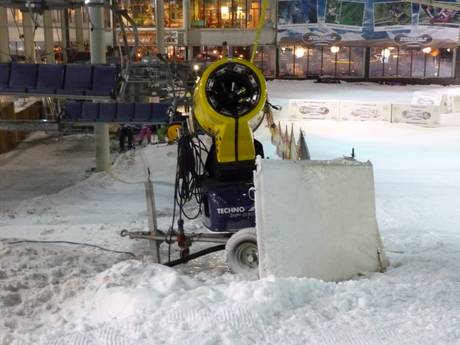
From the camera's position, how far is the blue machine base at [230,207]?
6789mm

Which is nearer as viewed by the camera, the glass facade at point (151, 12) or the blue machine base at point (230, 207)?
the blue machine base at point (230, 207)

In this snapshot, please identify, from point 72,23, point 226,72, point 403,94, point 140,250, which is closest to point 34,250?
point 140,250

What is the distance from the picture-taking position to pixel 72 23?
4903cm

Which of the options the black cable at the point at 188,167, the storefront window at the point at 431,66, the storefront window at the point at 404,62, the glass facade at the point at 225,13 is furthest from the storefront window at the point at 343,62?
the black cable at the point at 188,167

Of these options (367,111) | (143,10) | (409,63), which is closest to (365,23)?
(409,63)

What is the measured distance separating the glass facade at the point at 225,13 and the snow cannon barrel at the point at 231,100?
41287mm

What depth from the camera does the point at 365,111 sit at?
2748 cm

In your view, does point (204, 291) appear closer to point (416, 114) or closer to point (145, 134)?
point (145, 134)

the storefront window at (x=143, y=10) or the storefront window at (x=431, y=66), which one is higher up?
the storefront window at (x=143, y=10)

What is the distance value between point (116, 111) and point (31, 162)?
840 centimetres

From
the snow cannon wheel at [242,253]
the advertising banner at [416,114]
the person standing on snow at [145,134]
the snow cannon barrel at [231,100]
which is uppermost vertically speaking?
the snow cannon barrel at [231,100]

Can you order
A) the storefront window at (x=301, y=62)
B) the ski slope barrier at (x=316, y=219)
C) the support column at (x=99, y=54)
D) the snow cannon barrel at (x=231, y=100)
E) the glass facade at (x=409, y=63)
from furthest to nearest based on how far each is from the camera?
the storefront window at (x=301, y=62) < the glass facade at (x=409, y=63) < the support column at (x=99, y=54) < the snow cannon barrel at (x=231, y=100) < the ski slope barrier at (x=316, y=219)

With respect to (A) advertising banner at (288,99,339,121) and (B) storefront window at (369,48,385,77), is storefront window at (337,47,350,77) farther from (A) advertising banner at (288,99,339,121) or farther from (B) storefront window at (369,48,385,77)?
(A) advertising banner at (288,99,339,121)

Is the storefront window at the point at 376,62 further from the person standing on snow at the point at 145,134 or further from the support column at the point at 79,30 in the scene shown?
the person standing on snow at the point at 145,134
